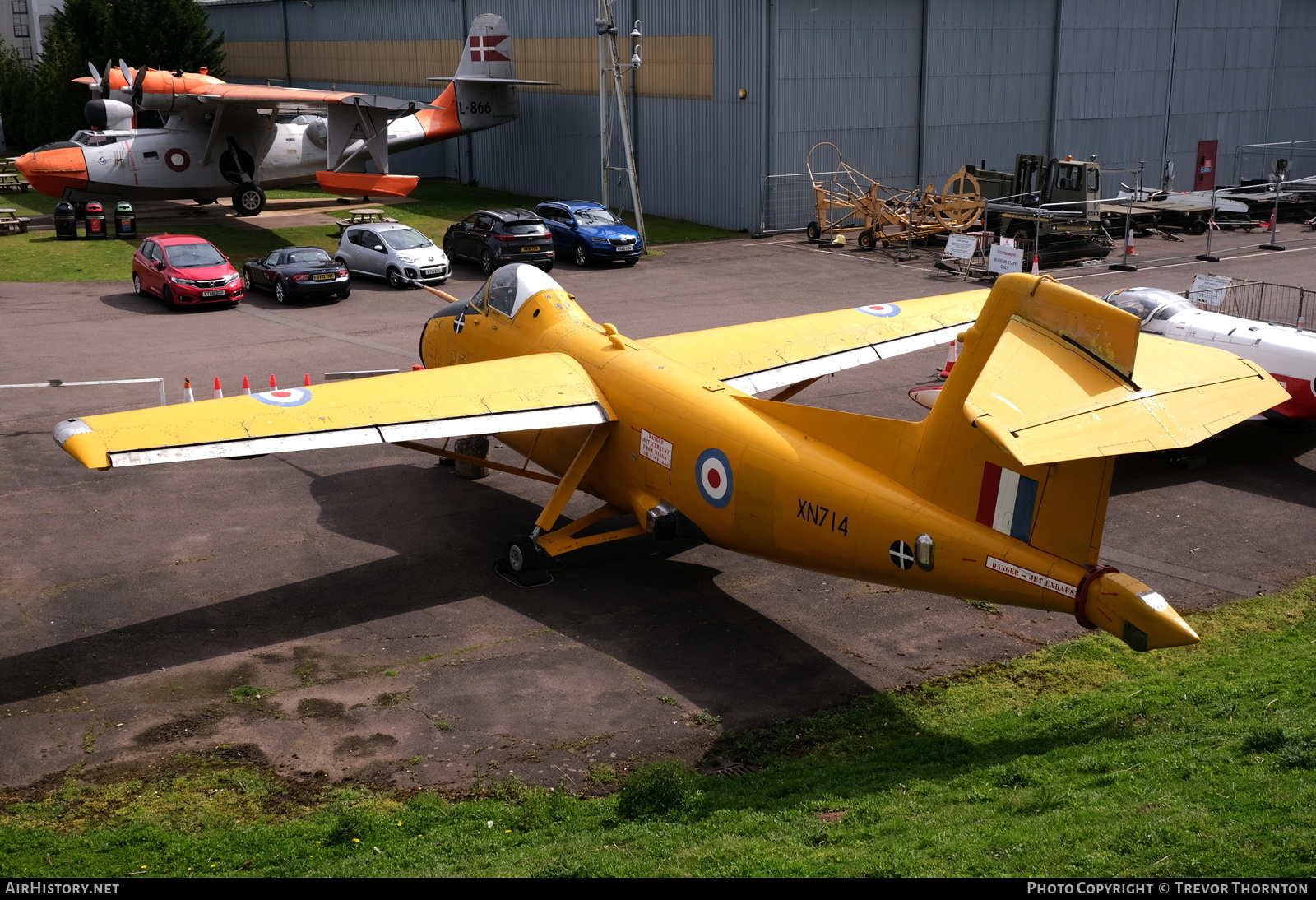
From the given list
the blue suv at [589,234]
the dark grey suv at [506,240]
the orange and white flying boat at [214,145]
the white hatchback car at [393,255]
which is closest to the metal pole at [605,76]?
the blue suv at [589,234]

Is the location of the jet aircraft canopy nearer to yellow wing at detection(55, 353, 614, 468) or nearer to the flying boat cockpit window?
yellow wing at detection(55, 353, 614, 468)

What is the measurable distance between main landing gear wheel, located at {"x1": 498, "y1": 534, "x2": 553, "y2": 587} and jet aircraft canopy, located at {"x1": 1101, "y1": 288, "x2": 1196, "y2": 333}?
12.1 meters

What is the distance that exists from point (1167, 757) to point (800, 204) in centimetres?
3707

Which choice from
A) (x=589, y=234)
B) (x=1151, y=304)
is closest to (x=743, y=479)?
(x=1151, y=304)

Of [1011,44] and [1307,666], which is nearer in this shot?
[1307,666]

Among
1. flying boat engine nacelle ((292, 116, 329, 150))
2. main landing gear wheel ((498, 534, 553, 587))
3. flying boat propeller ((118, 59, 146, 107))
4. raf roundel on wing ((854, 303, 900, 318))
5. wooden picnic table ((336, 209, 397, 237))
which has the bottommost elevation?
main landing gear wheel ((498, 534, 553, 587))

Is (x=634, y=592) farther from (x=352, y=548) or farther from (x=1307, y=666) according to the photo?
(x=1307, y=666)

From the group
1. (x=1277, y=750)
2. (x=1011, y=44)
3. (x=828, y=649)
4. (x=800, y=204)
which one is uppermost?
(x=1011, y=44)

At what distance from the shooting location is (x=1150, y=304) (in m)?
21.6

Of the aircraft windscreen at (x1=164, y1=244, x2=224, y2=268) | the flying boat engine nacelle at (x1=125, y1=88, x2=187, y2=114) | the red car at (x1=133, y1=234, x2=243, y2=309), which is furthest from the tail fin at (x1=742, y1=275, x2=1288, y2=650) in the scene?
the flying boat engine nacelle at (x1=125, y1=88, x2=187, y2=114)

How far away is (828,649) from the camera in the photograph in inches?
529

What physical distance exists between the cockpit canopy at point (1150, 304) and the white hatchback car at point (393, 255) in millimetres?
19816

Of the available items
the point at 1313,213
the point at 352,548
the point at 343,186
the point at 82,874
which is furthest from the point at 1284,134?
the point at 82,874

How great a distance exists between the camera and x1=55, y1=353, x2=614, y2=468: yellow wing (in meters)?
11.9
